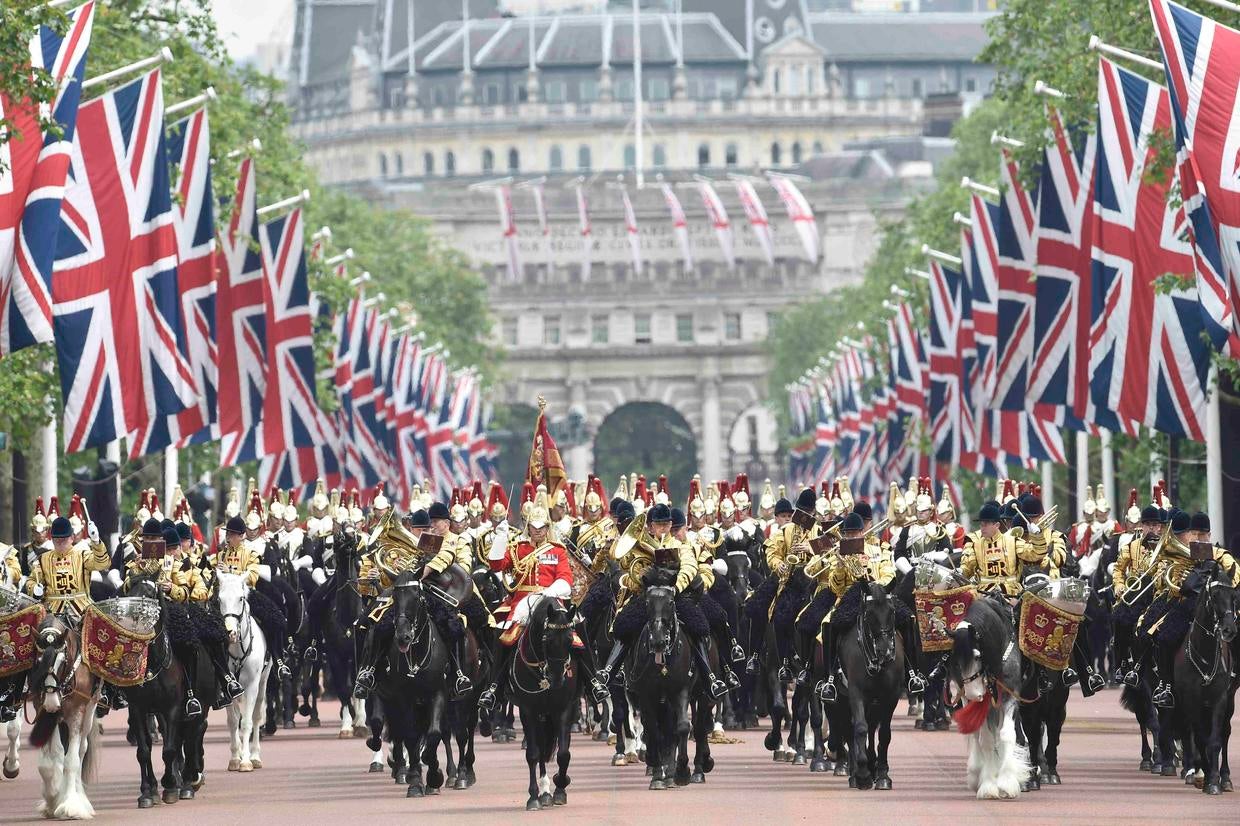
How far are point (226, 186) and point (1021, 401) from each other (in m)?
16.8

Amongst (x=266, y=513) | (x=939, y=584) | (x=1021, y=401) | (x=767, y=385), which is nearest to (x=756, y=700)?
(x=266, y=513)

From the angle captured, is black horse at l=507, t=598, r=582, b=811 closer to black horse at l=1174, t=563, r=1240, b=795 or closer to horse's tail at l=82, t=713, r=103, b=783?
horse's tail at l=82, t=713, r=103, b=783

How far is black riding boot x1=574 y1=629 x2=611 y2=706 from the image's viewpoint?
1099 inches

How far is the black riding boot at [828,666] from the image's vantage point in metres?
28.0

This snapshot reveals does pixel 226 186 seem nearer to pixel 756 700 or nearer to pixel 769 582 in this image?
pixel 756 700

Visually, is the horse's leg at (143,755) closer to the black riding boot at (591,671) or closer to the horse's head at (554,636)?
the horse's head at (554,636)

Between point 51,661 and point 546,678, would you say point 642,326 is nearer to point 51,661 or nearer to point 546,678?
point 546,678

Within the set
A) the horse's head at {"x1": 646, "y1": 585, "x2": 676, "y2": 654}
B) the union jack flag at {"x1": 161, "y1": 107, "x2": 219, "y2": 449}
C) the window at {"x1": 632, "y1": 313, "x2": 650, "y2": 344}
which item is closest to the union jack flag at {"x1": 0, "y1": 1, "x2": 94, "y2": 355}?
the horse's head at {"x1": 646, "y1": 585, "x2": 676, "y2": 654}

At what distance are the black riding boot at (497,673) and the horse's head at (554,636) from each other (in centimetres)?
38

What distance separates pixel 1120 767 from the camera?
3036cm

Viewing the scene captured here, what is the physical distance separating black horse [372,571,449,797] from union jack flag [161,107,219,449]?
55.1 feet

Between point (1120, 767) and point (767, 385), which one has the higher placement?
point (767, 385)

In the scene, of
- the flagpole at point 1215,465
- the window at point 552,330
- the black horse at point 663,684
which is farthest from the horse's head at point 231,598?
the window at point 552,330

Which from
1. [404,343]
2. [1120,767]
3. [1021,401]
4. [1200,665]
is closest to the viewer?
[1200,665]
